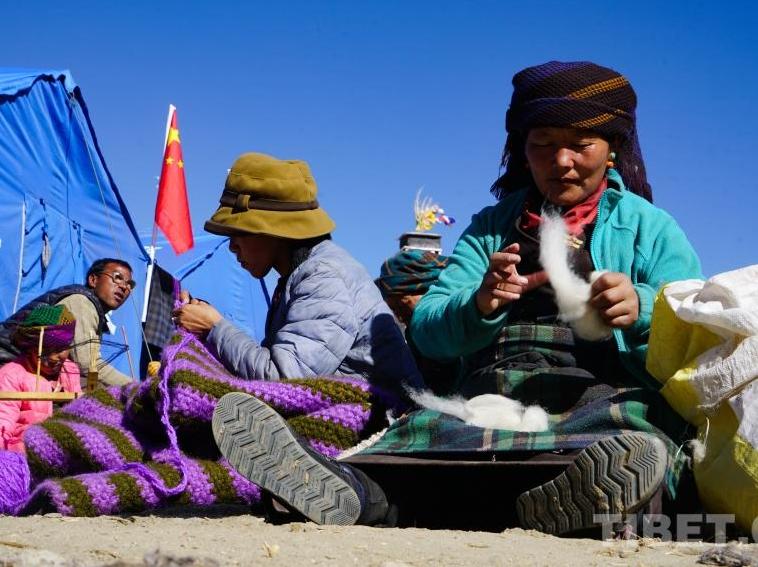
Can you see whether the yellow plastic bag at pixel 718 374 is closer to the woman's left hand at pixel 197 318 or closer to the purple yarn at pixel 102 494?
the woman's left hand at pixel 197 318

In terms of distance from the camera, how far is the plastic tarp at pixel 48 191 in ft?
26.0

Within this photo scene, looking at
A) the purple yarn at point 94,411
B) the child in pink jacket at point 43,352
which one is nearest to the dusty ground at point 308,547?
the purple yarn at point 94,411

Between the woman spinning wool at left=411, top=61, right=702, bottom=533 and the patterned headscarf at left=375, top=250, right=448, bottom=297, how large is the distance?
71.9 inches

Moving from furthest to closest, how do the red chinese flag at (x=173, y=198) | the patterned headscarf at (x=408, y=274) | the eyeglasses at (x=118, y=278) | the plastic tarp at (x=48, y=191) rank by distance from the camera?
the red chinese flag at (x=173, y=198)
the plastic tarp at (x=48, y=191)
the eyeglasses at (x=118, y=278)
the patterned headscarf at (x=408, y=274)

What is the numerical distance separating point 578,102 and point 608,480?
1259 mm

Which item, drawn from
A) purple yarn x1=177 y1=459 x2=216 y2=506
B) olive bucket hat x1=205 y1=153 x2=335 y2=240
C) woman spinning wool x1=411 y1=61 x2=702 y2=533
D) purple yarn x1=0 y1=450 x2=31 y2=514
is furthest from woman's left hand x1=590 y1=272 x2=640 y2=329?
purple yarn x1=0 y1=450 x2=31 y2=514

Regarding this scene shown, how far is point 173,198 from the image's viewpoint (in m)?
9.41

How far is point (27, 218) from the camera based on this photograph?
8.13 metres

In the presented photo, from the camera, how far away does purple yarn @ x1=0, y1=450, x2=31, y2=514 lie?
3113 mm

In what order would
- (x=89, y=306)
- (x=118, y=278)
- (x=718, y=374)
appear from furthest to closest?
(x=118, y=278) → (x=89, y=306) → (x=718, y=374)

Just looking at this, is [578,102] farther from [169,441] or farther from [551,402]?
[169,441]

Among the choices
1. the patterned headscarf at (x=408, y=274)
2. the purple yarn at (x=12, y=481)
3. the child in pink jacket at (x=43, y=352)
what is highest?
the patterned headscarf at (x=408, y=274)

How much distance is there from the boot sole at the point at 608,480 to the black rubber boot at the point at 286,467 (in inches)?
20.6

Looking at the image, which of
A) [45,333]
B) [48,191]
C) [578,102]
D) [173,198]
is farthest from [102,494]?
[173,198]
